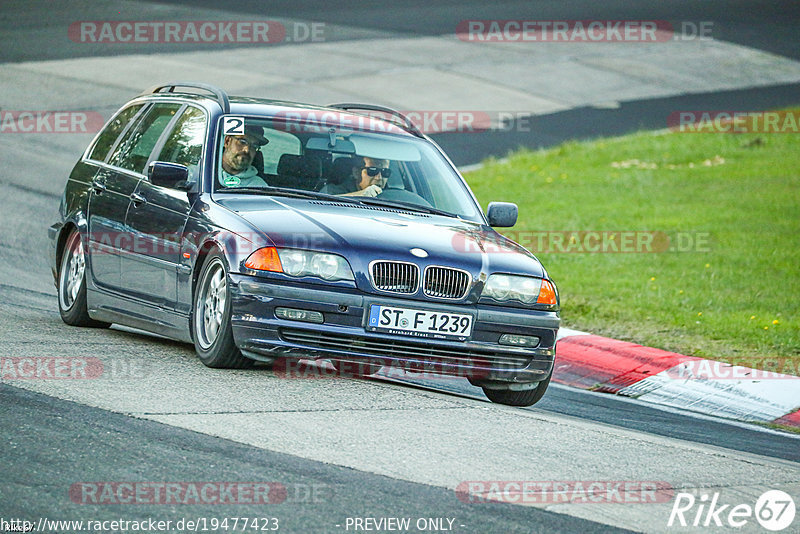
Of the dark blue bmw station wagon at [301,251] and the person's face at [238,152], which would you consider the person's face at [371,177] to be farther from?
the person's face at [238,152]

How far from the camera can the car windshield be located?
826 cm

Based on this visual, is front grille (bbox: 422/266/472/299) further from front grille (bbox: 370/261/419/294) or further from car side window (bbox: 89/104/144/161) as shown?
car side window (bbox: 89/104/144/161)

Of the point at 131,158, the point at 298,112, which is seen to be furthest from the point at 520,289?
Answer: the point at 131,158

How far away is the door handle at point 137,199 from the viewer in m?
8.56

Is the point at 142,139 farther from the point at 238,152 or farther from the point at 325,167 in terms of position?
the point at 325,167

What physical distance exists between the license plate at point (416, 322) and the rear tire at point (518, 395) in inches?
32.7

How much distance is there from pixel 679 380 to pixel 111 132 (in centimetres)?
452

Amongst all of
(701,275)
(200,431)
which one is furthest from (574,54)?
(200,431)

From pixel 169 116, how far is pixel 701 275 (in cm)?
651

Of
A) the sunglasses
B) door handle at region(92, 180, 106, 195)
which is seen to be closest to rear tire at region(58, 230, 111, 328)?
door handle at region(92, 180, 106, 195)

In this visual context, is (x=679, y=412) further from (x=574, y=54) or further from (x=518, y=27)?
(x=518, y=27)

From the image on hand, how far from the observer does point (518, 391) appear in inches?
320

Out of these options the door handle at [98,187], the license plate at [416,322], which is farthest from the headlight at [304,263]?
the door handle at [98,187]

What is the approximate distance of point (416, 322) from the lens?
738 cm
